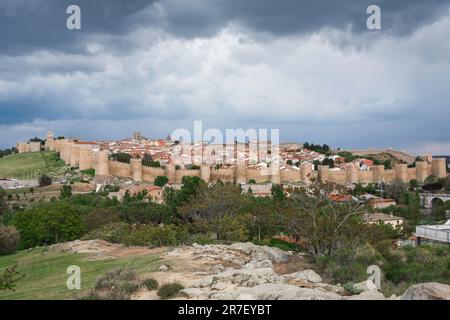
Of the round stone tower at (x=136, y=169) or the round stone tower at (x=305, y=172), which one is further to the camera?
the round stone tower at (x=305, y=172)

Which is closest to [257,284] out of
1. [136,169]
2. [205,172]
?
[205,172]

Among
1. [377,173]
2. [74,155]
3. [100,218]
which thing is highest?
[74,155]

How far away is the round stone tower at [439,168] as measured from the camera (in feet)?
199

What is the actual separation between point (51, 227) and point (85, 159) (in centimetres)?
3703

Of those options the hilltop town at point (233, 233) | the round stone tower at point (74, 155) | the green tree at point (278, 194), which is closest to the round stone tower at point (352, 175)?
the hilltop town at point (233, 233)

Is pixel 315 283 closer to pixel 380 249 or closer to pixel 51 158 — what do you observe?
pixel 380 249

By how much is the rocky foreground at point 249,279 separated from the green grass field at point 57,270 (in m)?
0.72

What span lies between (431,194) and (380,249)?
3601 centimetres

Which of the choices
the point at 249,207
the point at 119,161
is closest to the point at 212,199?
the point at 249,207

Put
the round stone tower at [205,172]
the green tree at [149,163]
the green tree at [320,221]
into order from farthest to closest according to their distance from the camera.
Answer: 1. the green tree at [149,163]
2. the round stone tower at [205,172]
3. the green tree at [320,221]

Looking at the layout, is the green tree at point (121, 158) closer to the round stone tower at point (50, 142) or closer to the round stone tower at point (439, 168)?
the round stone tower at point (50, 142)

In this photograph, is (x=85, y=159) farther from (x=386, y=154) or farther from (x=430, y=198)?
(x=386, y=154)

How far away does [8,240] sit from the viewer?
2239cm

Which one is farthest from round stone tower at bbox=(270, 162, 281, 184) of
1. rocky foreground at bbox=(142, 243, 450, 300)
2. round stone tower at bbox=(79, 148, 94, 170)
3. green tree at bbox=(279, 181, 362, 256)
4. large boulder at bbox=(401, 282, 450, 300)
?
large boulder at bbox=(401, 282, 450, 300)
